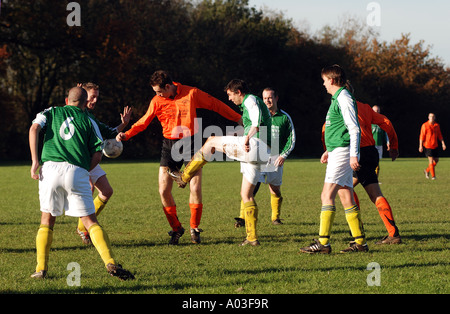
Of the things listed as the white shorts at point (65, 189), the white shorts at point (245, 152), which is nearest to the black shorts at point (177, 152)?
the white shorts at point (245, 152)

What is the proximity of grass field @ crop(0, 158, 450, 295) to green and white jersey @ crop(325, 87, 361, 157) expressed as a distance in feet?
4.41

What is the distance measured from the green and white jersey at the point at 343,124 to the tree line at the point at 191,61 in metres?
30.9

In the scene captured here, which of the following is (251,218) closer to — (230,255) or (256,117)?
(230,255)

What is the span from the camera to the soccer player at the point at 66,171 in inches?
226

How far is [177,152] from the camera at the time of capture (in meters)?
8.20

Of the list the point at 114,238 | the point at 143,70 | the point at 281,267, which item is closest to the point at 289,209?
the point at 114,238

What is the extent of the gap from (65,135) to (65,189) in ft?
1.76

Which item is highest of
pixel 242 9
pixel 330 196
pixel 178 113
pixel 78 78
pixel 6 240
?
pixel 242 9

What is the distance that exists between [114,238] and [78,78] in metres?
34.0

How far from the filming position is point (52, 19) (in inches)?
1470

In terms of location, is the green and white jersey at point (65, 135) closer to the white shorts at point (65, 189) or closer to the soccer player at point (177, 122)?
the white shorts at point (65, 189)

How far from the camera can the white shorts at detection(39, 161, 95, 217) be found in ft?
18.8

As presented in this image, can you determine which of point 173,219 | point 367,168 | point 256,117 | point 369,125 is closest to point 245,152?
point 256,117

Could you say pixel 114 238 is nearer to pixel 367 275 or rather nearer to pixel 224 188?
pixel 367 275
